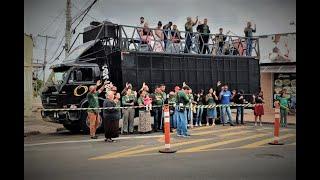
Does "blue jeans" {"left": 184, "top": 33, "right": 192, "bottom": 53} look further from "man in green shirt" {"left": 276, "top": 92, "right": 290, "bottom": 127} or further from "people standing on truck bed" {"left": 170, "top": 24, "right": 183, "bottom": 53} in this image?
"man in green shirt" {"left": 276, "top": 92, "right": 290, "bottom": 127}

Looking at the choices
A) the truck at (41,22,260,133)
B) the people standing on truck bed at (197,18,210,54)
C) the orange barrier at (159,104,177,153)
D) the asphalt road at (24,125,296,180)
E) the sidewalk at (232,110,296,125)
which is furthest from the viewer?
the truck at (41,22,260,133)

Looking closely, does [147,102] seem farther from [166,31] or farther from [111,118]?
[166,31]

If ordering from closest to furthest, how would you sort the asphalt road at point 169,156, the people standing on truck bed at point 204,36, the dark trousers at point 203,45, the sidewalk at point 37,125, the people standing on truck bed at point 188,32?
1. the asphalt road at point 169,156
2. the sidewalk at point 37,125
3. the people standing on truck bed at point 188,32
4. the people standing on truck bed at point 204,36
5. the dark trousers at point 203,45

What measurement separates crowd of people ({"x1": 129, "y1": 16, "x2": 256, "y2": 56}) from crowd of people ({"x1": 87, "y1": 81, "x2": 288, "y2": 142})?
0.95 meters

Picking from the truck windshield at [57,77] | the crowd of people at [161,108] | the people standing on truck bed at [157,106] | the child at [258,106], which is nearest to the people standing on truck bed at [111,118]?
the crowd of people at [161,108]

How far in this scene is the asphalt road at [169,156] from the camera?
611cm

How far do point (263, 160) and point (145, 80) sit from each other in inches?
138

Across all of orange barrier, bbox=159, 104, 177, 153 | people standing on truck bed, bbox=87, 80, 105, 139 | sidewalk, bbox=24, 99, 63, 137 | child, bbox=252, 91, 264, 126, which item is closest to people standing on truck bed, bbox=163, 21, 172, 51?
orange barrier, bbox=159, 104, 177, 153

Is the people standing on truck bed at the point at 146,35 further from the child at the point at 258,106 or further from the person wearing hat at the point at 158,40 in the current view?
the child at the point at 258,106

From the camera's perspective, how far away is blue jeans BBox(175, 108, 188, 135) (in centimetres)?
838

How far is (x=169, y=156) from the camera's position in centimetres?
705
